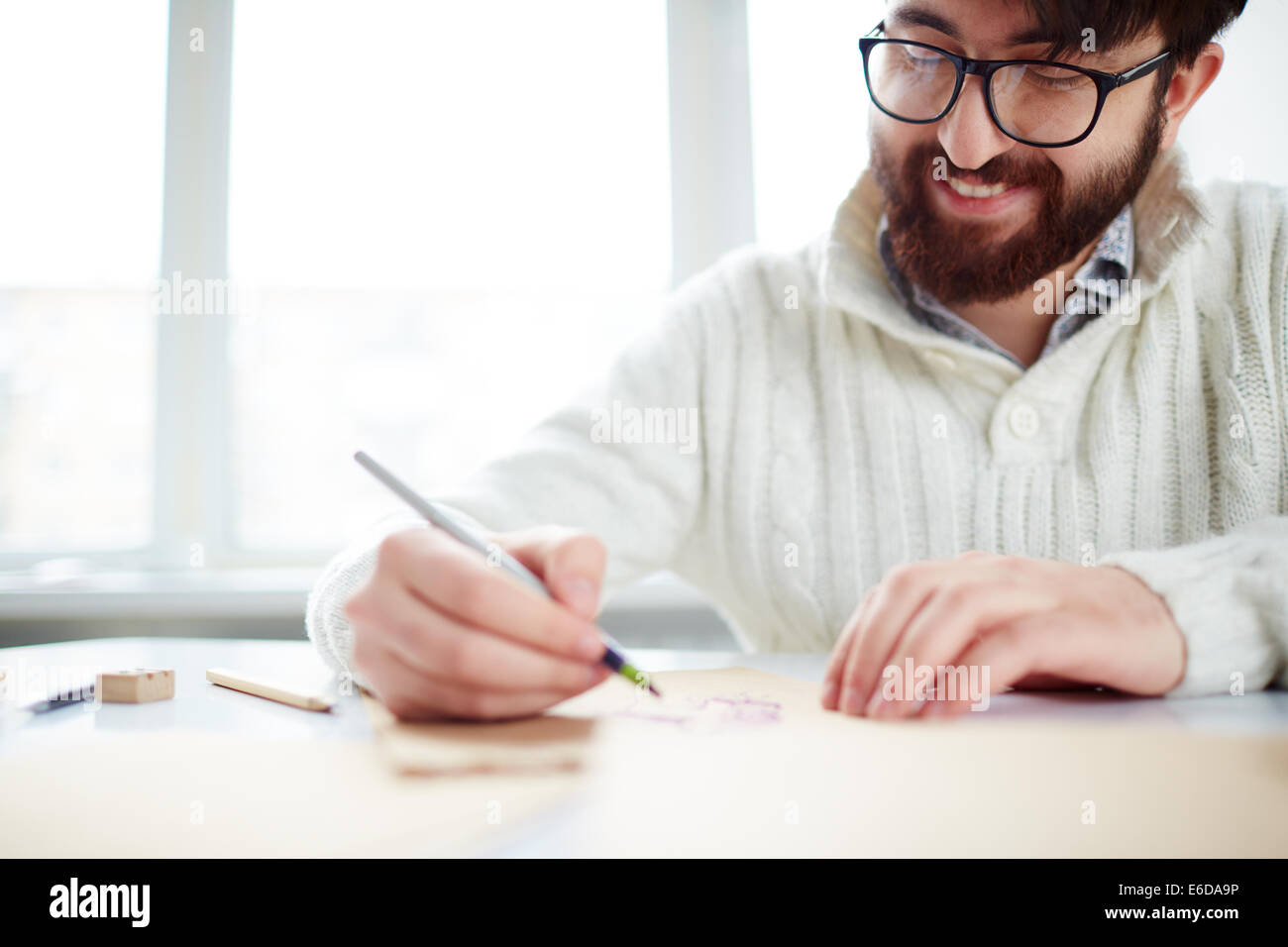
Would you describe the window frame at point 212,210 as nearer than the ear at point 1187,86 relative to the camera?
No

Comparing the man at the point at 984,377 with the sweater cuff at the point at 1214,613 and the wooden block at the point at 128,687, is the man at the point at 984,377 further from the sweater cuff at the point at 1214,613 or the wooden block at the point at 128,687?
the wooden block at the point at 128,687

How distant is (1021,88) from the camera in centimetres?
79

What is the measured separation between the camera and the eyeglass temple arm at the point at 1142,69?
0.78 metres

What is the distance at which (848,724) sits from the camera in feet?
1.57

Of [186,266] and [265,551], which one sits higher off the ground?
[186,266]

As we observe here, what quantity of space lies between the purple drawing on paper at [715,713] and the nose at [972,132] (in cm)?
56

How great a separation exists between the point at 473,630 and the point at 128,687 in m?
0.26

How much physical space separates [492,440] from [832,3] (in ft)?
3.49

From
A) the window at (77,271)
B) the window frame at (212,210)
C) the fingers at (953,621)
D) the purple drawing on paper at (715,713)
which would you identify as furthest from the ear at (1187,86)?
the window at (77,271)

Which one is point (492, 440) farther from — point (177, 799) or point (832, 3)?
point (177, 799)

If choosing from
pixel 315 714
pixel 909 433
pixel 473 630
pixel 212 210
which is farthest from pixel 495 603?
pixel 212 210

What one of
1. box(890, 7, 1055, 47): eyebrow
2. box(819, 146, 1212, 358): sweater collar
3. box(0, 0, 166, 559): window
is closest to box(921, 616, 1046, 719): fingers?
box(819, 146, 1212, 358): sweater collar

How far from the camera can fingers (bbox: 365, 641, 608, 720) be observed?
0.48 meters

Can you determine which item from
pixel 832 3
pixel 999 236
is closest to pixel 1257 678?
pixel 999 236
